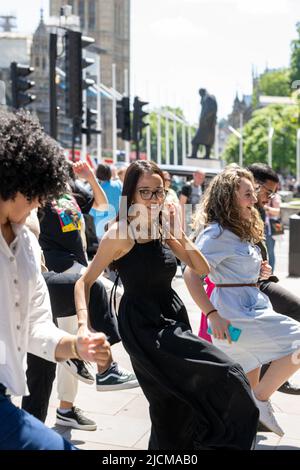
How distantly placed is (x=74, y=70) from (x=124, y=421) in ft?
29.8

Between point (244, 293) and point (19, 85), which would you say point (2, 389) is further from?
point (19, 85)

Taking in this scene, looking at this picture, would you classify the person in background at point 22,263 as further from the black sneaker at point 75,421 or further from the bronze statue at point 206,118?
the bronze statue at point 206,118

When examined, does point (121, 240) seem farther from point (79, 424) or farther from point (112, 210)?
point (112, 210)

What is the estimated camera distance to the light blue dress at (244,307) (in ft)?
16.1

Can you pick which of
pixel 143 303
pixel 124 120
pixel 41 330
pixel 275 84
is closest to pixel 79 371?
pixel 143 303

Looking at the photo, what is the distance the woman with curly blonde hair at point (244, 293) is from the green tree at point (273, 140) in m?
69.6

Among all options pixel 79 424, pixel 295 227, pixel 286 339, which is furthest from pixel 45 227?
pixel 295 227

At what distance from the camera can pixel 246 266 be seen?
4992 mm

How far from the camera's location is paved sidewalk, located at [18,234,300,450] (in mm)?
5070

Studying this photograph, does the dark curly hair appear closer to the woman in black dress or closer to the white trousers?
the woman in black dress

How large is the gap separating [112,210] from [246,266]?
15.8 ft

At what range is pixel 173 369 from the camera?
12.0ft

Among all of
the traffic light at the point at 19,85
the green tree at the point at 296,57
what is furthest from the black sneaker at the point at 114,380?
the green tree at the point at 296,57

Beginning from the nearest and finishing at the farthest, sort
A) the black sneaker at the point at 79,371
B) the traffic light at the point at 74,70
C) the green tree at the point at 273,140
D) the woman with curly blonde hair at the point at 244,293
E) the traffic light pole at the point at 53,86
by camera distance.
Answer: the black sneaker at the point at 79,371 < the woman with curly blonde hair at the point at 244,293 < the traffic light at the point at 74,70 < the traffic light pole at the point at 53,86 < the green tree at the point at 273,140
